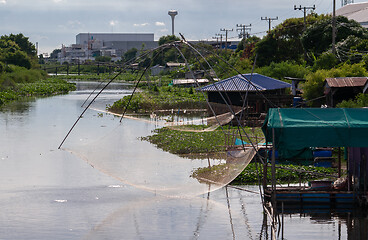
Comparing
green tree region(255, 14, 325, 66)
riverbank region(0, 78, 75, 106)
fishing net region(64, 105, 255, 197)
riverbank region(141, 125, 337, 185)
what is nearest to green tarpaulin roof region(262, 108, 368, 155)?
fishing net region(64, 105, 255, 197)

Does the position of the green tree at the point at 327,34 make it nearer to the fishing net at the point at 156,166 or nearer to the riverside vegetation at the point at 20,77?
the fishing net at the point at 156,166

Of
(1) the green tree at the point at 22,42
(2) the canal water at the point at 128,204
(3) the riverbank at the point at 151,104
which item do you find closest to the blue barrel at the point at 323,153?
(2) the canal water at the point at 128,204

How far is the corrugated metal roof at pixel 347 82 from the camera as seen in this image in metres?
26.7

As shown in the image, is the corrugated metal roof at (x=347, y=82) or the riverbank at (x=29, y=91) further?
the riverbank at (x=29, y=91)

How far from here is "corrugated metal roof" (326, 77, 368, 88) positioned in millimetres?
26656

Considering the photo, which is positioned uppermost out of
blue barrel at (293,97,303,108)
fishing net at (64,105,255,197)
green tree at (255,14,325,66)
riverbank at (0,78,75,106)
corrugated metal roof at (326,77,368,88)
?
green tree at (255,14,325,66)

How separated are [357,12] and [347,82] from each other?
37.9m

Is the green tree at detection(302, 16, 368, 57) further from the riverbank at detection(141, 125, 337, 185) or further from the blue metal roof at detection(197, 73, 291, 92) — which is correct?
the riverbank at detection(141, 125, 337, 185)

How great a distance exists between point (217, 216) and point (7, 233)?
17.4ft

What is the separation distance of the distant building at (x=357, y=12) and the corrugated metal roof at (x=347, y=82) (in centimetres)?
3158

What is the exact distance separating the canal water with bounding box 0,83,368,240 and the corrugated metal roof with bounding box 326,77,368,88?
30.3ft

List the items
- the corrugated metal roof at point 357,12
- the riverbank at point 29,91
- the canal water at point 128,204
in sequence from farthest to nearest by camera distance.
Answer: the corrugated metal roof at point 357,12 < the riverbank at point 29,91 < the canal water at point 128,204

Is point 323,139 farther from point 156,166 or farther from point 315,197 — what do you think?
point 156,166

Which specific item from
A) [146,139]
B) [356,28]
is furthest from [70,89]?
[146,139]
